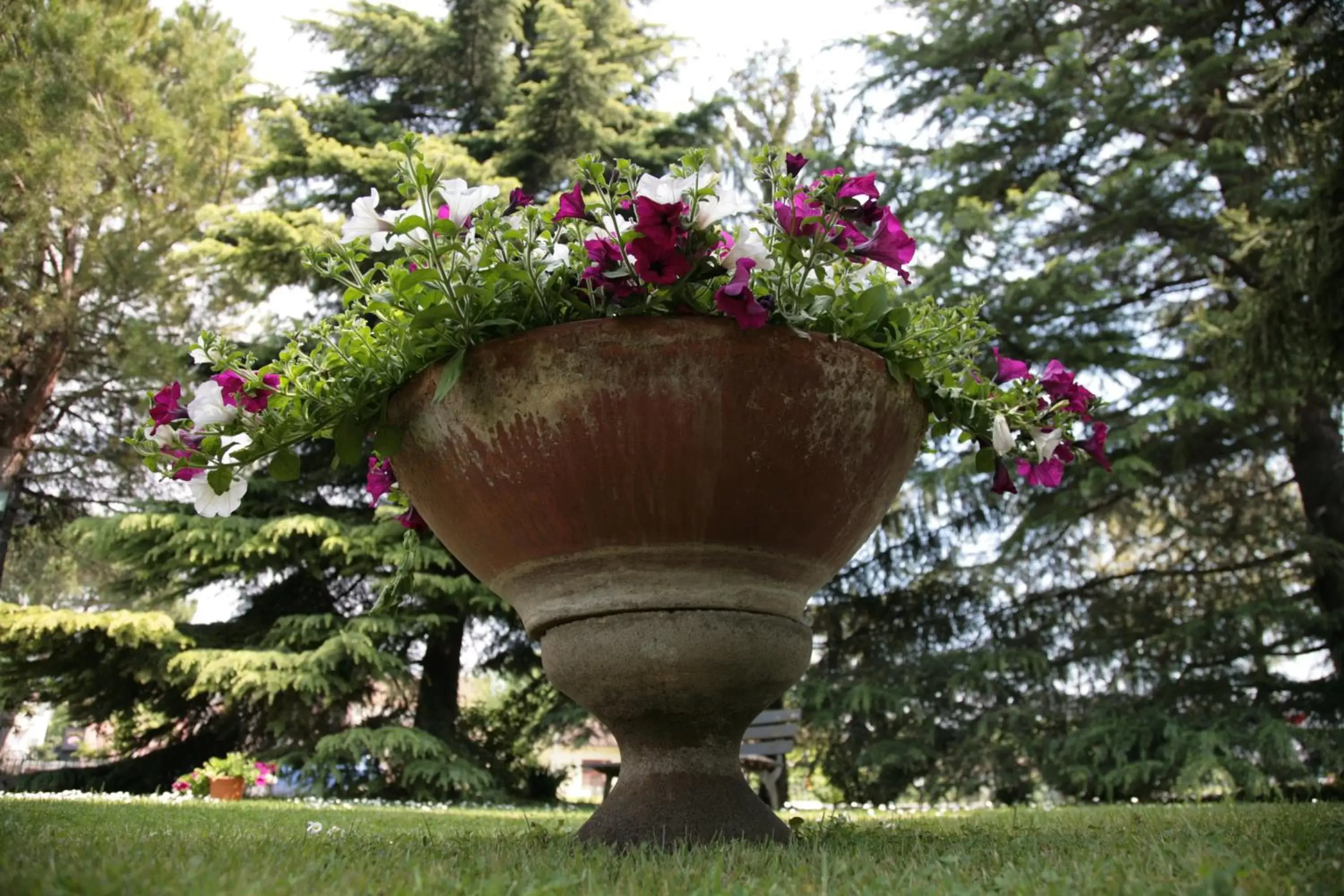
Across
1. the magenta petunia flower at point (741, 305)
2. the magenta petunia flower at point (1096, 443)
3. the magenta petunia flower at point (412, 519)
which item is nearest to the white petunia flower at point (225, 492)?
the magenta petunia flower at point (412, 519)

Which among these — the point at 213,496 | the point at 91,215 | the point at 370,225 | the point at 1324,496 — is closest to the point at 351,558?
the point at 91,215

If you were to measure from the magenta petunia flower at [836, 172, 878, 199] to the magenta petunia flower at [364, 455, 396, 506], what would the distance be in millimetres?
1248

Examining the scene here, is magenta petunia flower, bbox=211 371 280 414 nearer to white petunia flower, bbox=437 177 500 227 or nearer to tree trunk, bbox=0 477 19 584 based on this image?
white petunia flower, bbox=437 177 500 227

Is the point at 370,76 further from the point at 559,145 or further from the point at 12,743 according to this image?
the point at 12,743

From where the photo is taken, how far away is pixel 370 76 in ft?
38.3

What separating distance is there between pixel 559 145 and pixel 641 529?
9.26m

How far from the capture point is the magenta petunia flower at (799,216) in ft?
5.73

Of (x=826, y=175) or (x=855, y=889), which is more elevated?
(x=826, y=175)

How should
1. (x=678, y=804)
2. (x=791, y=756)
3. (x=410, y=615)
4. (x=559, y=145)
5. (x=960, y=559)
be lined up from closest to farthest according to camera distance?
(x=678, y=804)
(x=410, y=615)
(x=960, y=559)
(x=559, y=145)
(x=791, y=756)

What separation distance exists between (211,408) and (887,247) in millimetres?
1414

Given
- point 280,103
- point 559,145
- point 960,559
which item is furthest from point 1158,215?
point 280,103

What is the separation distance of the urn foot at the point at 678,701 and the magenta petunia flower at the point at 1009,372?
77 centimetres

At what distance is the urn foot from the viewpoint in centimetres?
183

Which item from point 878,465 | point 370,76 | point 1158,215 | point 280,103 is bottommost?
point 878,465
